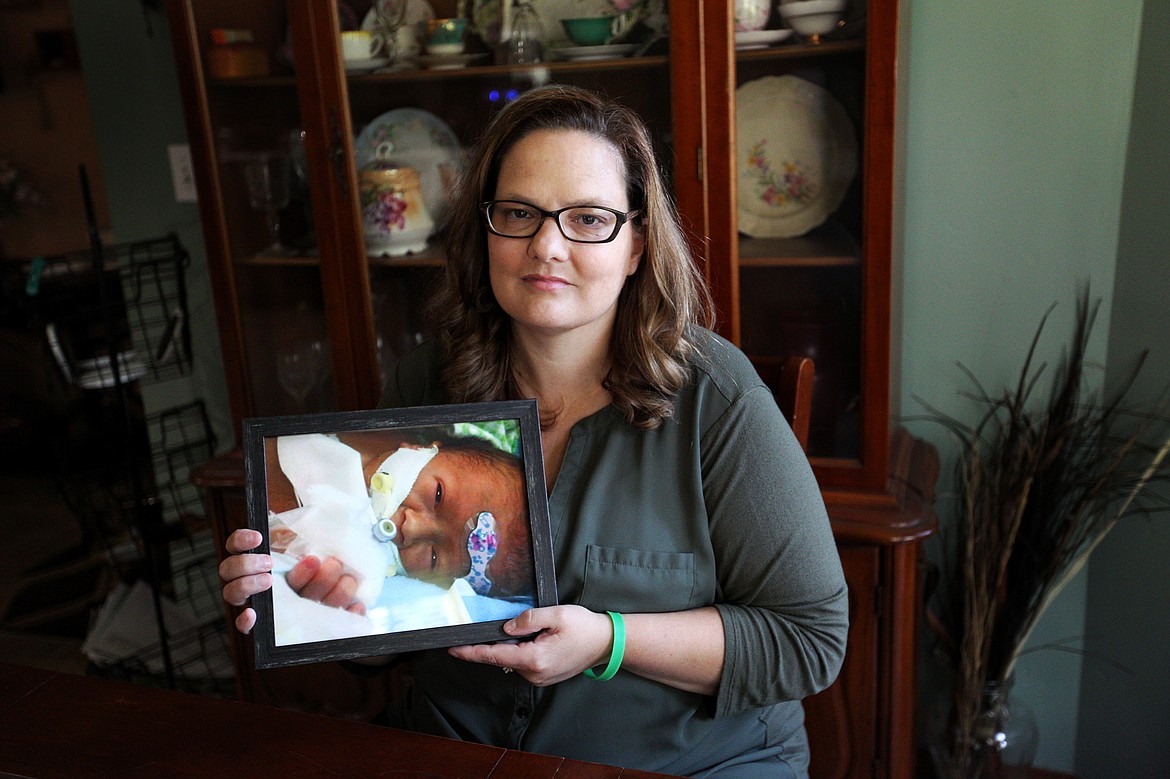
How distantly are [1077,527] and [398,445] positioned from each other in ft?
4.47

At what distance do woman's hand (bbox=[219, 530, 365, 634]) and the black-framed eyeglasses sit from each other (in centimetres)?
49

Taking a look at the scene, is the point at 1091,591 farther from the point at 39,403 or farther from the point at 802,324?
the point at 39,403

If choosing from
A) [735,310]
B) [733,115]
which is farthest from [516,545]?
[733,115]

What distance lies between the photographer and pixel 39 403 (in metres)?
4.83

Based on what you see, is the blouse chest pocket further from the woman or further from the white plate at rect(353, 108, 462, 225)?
the white plate at rect(353, 108, 462, 225)

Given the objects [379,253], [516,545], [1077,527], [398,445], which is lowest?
[1077,527]

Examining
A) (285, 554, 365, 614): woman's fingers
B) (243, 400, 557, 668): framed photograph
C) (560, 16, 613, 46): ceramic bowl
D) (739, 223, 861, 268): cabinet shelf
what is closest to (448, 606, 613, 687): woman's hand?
(243, 400, 557, 668): framed photograph

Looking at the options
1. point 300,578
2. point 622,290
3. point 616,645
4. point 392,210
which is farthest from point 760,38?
point 300,578

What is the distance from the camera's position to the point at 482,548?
1.12 m

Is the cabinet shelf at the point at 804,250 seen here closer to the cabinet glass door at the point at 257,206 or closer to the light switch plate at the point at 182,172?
the cabinet glass door at the point at 257,206

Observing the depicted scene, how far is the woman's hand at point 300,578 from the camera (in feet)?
3.56

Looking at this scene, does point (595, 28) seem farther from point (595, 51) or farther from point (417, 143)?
point (417, 143)

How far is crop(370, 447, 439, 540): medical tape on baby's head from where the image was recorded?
1.11 meters

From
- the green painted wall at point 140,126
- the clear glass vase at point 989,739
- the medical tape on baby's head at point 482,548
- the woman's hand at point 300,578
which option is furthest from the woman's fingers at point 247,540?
the green painted wall at point 140,126
